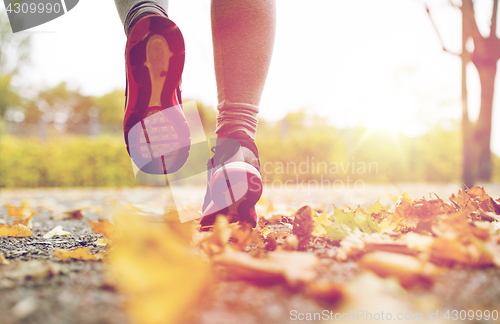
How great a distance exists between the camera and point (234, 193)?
833mm

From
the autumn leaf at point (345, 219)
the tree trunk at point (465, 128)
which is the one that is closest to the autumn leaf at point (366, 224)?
the autumn leaf at point (345, 219)

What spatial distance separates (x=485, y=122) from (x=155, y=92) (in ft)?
21.3

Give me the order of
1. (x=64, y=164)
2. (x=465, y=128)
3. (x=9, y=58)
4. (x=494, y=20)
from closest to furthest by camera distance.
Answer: (x=465, y=128)
(x=494, y=20)
(x=64, y=164)
(x=9, y=58)

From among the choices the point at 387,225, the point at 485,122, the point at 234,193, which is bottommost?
the point at 387,225

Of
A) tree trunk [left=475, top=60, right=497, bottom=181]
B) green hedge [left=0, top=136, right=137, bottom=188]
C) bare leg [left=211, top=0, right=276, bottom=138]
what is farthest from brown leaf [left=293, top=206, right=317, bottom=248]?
green hedge [left=0, top=136, right=137, bottom=188]

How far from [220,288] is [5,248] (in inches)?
26.4

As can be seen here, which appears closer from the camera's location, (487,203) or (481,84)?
(487,203)

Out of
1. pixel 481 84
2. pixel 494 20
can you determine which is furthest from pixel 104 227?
pixel 481 84

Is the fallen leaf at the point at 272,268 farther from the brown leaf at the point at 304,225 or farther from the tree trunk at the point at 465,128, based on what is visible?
the tree trunk at the point at 465,128

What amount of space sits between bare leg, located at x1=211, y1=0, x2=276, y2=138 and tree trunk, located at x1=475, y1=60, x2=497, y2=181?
460 centimetres

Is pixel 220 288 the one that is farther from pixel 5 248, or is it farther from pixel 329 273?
pixel 5 248

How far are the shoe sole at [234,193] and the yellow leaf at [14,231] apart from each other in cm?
57

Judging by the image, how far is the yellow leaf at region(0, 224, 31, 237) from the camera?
0.91 meters

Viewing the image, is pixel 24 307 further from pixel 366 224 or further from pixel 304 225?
pixel 366 224
